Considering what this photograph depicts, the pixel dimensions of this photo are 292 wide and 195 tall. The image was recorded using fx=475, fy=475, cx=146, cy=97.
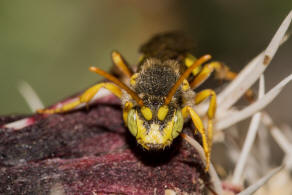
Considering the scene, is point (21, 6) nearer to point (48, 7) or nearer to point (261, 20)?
point (48, 7)

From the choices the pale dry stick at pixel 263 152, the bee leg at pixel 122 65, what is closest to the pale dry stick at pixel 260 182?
the pale dry stick at pixel 263 152

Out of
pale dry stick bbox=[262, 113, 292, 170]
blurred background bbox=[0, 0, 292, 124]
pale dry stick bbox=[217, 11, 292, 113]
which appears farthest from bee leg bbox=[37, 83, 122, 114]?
blurred background bbox=[0, 0, 292, 124]

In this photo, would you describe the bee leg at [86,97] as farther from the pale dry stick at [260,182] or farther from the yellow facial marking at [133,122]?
the pale dry stick at [260,182]

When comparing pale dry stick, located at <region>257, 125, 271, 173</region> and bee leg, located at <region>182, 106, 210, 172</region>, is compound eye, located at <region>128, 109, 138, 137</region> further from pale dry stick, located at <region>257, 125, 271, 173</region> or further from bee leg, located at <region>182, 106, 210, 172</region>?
pale dry stick, located at <region>257, 125, 271, 173</region>

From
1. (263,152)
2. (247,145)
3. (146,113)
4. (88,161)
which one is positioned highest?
(146,113)

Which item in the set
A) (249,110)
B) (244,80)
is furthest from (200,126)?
(244,80)

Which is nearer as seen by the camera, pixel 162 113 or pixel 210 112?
pixel 162 113

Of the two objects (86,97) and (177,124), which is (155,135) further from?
(86,97)

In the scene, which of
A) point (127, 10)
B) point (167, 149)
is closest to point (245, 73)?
point (167, 149)
